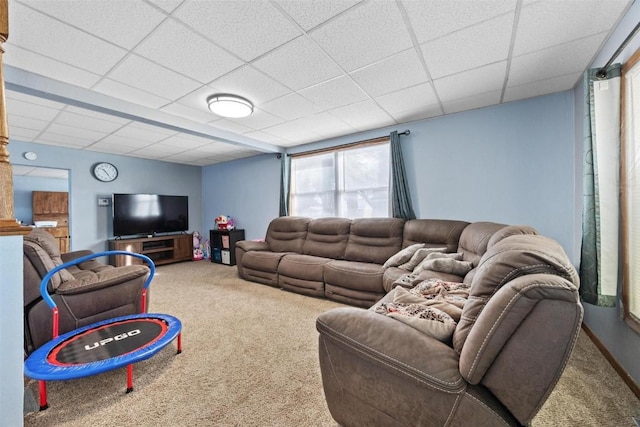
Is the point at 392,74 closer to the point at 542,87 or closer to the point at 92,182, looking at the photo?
the point at 542,87

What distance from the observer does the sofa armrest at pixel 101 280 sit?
1970mm

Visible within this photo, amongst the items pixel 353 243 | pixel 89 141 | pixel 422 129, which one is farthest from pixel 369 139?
pixel 89 141

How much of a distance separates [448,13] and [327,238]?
2988 mm

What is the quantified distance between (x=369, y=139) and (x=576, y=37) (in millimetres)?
2431

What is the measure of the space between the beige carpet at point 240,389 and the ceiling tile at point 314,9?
2.36 metres

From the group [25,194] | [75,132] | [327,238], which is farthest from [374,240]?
[25,194]

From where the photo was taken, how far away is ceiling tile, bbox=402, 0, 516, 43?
1520 millimetres

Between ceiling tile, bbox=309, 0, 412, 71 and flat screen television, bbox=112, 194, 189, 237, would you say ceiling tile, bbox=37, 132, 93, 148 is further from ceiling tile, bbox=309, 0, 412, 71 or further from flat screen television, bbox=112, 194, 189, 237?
ceiling tile, bbox=309, 0, 412, 71

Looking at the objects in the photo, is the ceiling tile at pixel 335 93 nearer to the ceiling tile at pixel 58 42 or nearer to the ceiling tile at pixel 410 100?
the ceiling tile at pixel 410 100

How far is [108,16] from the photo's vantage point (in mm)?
1588

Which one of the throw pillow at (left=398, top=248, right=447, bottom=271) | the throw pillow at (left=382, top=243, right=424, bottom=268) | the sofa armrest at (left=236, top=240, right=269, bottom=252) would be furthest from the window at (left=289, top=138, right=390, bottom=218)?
the throw pillow at (left=398, top=248, right=447, bottom=271)

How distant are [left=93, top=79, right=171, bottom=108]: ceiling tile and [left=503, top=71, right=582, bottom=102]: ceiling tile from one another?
374cm

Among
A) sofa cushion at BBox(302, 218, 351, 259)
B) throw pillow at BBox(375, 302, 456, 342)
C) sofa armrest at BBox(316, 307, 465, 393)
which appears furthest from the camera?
sofa cushion at BBox(302, 218, 351, 259)

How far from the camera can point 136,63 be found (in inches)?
82.3
